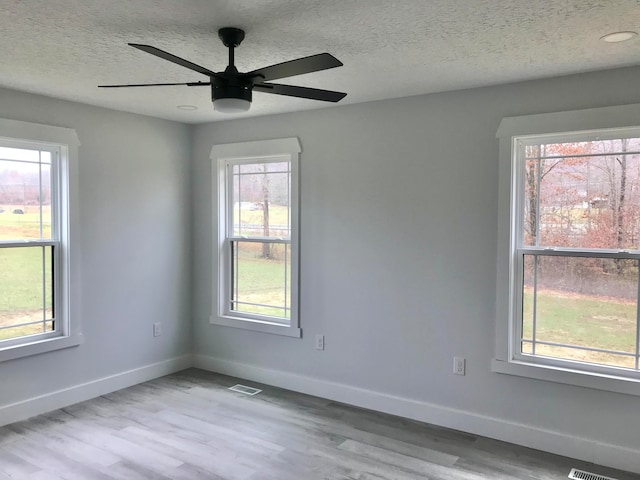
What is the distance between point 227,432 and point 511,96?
294cm

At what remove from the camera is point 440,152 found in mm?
3514

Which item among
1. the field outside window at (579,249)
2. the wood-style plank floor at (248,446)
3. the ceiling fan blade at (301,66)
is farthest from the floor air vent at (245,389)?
the ceiling fan blade at (301,66)

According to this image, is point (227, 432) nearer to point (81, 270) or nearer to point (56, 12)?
point (81, 270)

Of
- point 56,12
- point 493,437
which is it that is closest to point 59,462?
point 56,12

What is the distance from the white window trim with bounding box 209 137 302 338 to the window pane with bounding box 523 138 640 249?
5.94 ft

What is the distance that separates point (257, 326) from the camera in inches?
175

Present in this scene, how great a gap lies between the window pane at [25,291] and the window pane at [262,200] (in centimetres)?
162

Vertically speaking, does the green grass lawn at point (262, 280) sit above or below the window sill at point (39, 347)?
above

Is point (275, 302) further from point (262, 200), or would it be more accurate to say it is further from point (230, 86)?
point (230, 86)

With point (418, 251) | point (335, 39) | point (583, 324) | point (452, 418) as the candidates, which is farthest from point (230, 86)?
point (452, 418)

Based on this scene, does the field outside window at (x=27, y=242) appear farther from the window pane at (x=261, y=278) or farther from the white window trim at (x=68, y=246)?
the window pane at (x=261, y=278)

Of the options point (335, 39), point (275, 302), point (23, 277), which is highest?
point (335, 39)

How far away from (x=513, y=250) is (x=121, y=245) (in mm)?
3126

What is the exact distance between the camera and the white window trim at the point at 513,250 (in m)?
2.96
